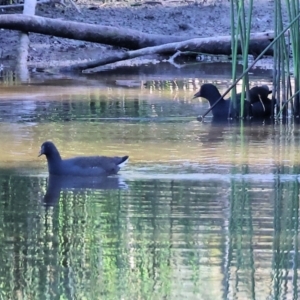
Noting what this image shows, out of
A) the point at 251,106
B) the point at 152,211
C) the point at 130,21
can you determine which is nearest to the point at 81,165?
the point at 152,211

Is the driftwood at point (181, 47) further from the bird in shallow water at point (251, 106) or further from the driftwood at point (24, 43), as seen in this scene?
the bird in shallow water at point (251, 106)

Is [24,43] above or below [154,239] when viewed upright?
above

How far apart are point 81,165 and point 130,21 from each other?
13.6 m

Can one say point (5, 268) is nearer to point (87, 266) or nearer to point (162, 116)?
point (87, 266)

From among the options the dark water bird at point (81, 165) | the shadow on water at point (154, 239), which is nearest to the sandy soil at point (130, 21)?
the dark water bird at point (81, 165)

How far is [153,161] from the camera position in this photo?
8.91 m

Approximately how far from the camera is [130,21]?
21.5 metres

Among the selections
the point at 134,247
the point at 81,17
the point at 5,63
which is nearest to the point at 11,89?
the point at 5,63

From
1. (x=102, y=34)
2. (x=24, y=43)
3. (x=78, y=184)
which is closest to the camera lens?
(x=78, y=184)

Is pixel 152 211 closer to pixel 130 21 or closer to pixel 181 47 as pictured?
pixel 181 47

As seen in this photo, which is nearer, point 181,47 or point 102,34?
point 181,47

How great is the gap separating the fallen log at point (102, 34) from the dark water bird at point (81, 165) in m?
9.73

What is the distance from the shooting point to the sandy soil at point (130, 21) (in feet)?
64.9

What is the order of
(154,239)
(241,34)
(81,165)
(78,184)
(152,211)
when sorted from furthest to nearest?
(241,34)
(81,165)
(78,184)
(152,211)
(154,239)
